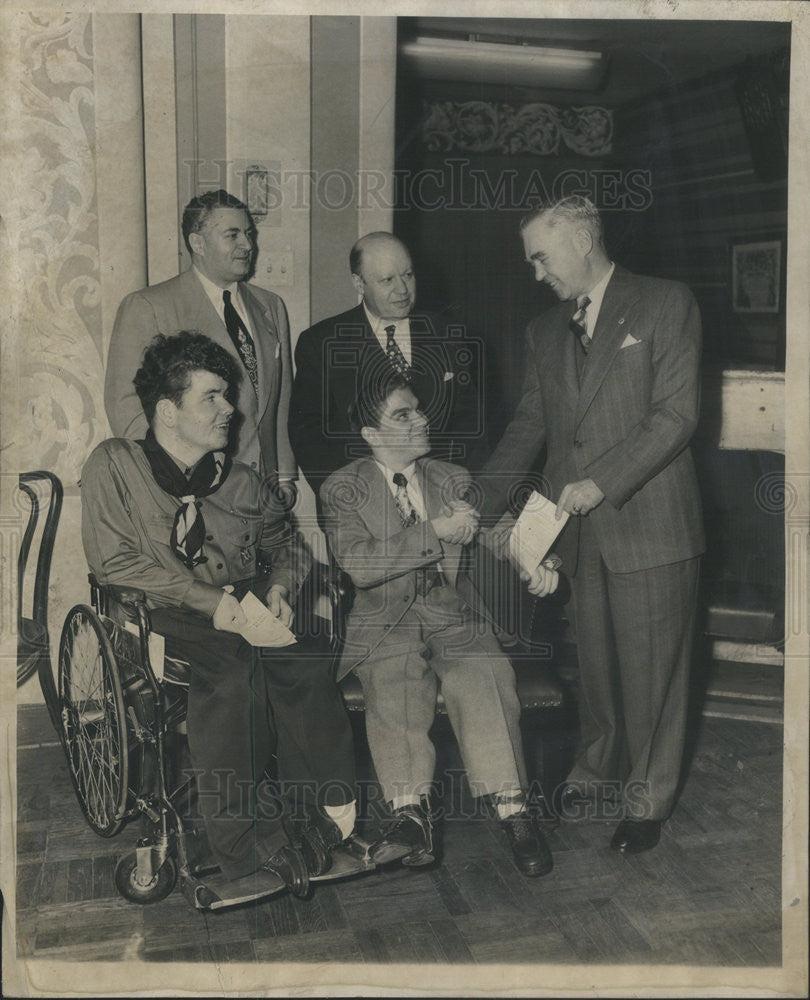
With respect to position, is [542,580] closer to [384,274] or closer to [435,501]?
[435,501]

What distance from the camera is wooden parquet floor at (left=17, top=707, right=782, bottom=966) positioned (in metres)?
3.06

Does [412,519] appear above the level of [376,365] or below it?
below

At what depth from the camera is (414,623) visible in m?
3.31

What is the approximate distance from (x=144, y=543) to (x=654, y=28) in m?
2.23

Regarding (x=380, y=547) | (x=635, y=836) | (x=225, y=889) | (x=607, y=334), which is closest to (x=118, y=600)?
(x=380, y=547)

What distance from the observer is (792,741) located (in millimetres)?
3299

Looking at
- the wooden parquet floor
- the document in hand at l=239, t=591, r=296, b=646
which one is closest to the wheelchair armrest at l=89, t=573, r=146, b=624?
the document in hand at l=239, t=591, r=296, b=646

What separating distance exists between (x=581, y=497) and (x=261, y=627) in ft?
3.55

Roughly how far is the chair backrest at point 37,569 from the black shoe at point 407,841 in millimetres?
1227

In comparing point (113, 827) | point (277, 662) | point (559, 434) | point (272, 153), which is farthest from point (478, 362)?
point (113, 827)

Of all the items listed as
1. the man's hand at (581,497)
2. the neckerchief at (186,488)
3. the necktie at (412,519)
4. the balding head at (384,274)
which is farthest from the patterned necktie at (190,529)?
the man's hand at (581,497)

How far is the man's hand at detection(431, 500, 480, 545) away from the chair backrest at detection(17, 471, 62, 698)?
120 centimetres

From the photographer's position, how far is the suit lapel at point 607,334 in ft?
10.6

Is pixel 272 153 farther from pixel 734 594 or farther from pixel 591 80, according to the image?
pixel 734 594
